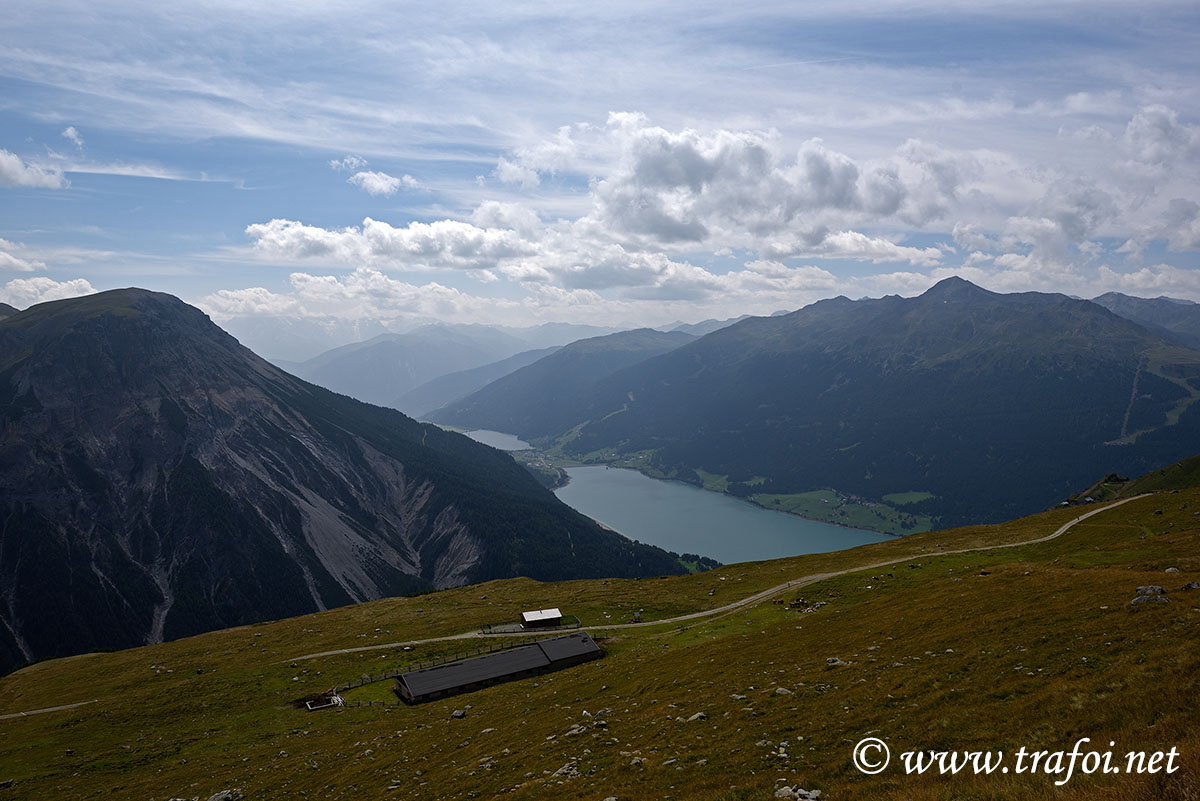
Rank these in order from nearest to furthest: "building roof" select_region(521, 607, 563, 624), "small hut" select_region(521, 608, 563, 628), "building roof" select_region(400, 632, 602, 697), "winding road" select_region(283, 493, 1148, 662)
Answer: "building roof" select_region(400, 632, 602, 697) < "winding road" select_region(283, 493, 1148, 662) < "small hut" select_region(521, 608, 563, 628) < "building roof" select_region(521, 607, 563, 624)

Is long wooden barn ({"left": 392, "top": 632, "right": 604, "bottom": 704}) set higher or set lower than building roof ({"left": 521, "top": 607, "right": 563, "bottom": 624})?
higher

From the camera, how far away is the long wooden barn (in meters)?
59.6

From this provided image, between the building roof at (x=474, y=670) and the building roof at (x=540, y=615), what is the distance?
11018mm

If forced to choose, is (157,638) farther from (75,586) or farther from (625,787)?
(625,787)

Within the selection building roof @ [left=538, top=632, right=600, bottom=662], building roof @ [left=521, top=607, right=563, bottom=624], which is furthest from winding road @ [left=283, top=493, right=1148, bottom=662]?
building roof @ [left=538, top=632, right=600, bottom=662]

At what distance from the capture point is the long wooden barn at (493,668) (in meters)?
59.6

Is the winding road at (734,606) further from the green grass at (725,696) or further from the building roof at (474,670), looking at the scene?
the building roof at (474,670)

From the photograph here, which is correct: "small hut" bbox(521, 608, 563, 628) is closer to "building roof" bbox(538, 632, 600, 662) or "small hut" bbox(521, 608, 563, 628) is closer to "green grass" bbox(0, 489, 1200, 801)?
"green grass" bbox(0, 489, 1200, 801)

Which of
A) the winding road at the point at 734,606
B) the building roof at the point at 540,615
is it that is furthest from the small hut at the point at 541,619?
the winding road at the point at 734,606

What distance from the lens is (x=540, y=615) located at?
79875mm

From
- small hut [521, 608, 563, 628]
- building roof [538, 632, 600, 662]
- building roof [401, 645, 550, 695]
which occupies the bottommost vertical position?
small hut [521, 608, 563, 628]

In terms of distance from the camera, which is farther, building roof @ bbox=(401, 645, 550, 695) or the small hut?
the small hut

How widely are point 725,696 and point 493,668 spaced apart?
3841cm

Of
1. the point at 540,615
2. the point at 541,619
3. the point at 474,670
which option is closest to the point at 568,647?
the point at 474,670
